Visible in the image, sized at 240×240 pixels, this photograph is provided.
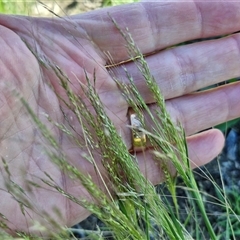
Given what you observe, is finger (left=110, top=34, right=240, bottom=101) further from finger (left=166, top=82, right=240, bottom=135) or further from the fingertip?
the fingertip

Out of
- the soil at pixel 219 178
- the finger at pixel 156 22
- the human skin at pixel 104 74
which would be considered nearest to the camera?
the human skin at pixel 104 74

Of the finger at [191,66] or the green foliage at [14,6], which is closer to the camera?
the finger at [191,66]

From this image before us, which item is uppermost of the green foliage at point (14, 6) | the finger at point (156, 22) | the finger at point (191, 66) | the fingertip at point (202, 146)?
the green foliage at point (14, 6)

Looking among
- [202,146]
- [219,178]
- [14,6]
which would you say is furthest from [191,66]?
[14,6]

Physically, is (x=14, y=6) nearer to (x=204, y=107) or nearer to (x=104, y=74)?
(x=104, y=74)

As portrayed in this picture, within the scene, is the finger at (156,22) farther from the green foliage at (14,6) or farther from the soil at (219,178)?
the green foliage at (14,6)

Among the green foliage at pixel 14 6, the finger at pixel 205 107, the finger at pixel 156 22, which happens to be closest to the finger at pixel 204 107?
the finger at pixel 205 107

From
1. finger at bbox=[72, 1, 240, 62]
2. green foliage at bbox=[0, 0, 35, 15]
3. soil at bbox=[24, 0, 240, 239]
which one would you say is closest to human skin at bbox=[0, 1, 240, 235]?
finger at bbox=[72, 1, 240, 62]

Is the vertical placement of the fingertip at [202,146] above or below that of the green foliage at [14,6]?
below
